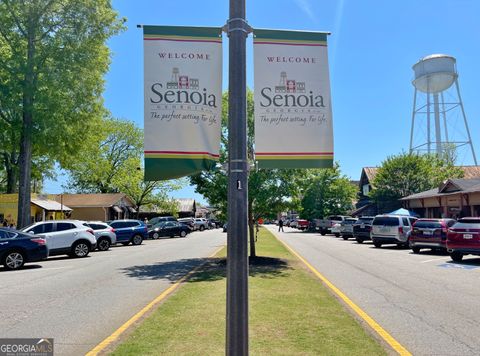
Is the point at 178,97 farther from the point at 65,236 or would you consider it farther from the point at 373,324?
the point at 65,236

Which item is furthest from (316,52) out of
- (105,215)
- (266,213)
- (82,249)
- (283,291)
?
(105,215)

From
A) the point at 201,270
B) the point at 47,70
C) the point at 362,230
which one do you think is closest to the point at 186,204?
the point at 362,230

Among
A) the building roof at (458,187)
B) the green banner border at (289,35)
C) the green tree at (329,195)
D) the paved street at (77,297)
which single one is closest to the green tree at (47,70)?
the paved street at (77,297)

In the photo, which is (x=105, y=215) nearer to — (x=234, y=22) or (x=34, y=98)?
(x=34, y=98)

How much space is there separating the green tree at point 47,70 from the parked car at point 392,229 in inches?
727

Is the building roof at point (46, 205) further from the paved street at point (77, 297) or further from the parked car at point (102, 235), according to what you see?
the paved street at point (77, 297)

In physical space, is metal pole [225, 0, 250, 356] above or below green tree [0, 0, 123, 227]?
below

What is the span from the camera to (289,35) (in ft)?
13.7

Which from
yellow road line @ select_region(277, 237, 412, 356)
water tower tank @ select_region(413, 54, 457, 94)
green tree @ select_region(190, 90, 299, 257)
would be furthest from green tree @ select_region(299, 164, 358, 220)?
yellow road line @ select_region(277, 237, 412, 356)

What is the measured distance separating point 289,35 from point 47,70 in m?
23.8

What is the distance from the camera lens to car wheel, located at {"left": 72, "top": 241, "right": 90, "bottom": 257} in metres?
20.1

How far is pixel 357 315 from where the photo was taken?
7723 millimetres

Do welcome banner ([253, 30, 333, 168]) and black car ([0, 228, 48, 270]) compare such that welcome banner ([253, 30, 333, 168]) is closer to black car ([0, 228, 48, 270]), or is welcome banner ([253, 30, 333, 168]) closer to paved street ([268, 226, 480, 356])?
paved street ([268, 226, 480, 356])

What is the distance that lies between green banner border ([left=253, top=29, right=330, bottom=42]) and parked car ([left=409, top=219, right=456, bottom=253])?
739 inches
